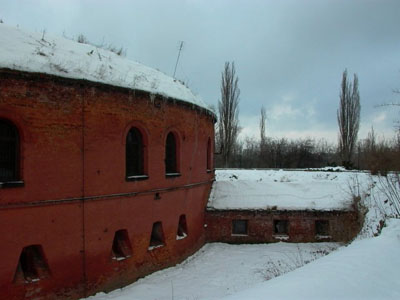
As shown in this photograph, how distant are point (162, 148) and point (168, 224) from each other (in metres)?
2.83

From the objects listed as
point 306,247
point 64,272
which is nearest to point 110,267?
point 64,272

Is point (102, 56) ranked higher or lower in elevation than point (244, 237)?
higher

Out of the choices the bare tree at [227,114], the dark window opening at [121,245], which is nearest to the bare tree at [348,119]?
the bare tree at [227,114]

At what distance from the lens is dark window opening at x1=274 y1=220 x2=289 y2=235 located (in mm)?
16859

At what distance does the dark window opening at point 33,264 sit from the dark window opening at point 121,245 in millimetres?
2413

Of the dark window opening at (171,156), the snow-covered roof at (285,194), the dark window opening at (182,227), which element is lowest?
the dark window opening at (182,227)

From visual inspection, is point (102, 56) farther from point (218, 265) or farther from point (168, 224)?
point (218, 265)

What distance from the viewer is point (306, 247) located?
15.7 metres

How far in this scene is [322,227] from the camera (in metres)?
16.8

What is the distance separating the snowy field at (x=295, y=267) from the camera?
484 cm

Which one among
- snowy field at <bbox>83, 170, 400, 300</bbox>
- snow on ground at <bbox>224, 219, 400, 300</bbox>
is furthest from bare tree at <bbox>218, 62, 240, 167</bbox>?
snow on ground at <bbox>224, 219, 400, 300</bbox>

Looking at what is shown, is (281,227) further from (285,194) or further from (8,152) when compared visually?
(8,152)

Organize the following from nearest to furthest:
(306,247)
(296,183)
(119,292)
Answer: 1. (119,292)
2. (306,247)
3. (296,183)

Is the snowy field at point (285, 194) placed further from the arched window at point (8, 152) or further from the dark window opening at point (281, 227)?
the arched window at point (8, 152)
